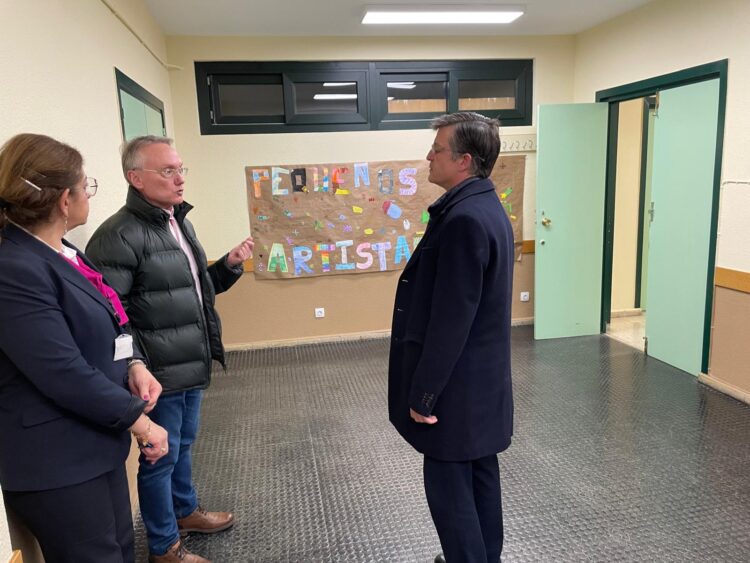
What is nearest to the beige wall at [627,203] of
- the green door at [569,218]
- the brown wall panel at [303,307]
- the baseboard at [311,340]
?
the green door at [569,218]

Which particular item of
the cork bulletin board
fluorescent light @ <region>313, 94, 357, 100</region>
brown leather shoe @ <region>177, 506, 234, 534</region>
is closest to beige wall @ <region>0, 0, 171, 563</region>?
brown leather shoe @ <region>177, 506, 234, 534</region>

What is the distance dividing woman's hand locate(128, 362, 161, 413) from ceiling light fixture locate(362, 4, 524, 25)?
9.88ft

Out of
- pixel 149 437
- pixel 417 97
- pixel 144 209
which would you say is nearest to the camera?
pixel 149 437

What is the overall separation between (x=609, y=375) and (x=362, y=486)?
210cm

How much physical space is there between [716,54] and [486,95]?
1815 millimetres

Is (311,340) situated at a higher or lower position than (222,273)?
lower

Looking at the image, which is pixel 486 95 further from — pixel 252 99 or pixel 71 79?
pixel 71 79

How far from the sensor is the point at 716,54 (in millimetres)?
3178

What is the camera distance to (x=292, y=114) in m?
4.23

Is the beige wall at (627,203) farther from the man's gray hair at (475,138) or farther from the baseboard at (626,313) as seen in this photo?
the man's gray hair at (475,138)

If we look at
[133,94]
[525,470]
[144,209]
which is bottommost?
[525,470]

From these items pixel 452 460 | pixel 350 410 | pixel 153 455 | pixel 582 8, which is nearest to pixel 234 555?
pixel 153 455

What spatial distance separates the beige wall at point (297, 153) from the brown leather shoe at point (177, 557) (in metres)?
2.66

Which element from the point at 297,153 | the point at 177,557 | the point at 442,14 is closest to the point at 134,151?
the point at 177,557
